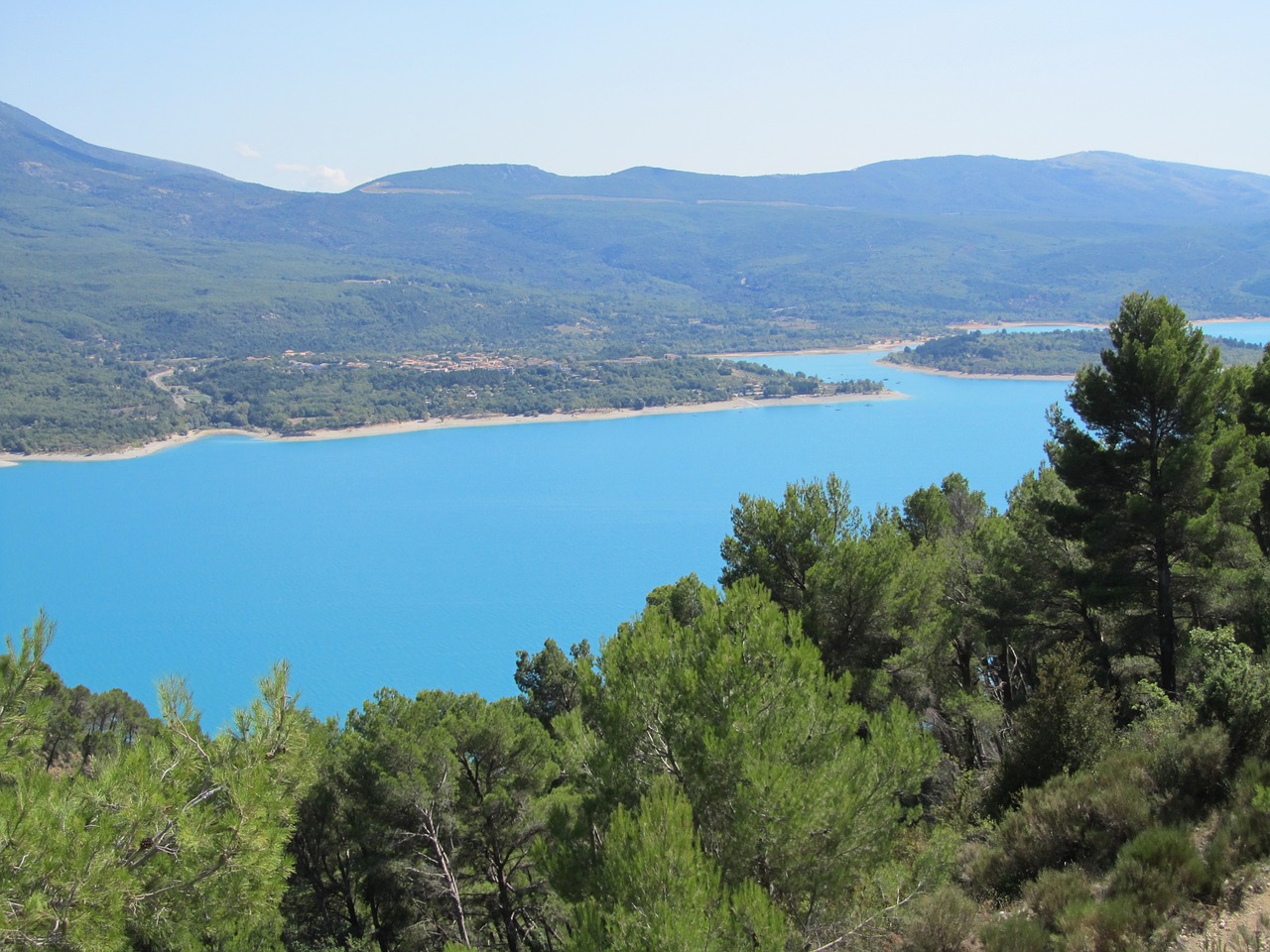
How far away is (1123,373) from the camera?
7148 mm

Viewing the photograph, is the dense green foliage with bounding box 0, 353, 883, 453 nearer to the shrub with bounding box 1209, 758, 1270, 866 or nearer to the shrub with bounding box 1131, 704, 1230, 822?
the shrub with bounding box 1131, 704, 1230, 822

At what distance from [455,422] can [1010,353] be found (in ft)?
153

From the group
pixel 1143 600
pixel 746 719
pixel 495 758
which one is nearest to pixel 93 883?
pixel 746 719

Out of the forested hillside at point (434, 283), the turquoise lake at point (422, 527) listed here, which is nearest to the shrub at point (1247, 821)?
the turquoise lake at point (422, 527)

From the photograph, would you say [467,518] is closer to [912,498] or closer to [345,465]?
[345,465]

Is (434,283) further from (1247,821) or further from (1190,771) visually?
(1247,821)

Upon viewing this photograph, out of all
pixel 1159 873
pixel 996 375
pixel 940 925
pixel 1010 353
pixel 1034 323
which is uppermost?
pixel 1034 323

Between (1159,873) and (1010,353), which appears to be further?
(1010,353)

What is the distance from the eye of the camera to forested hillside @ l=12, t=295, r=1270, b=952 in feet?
11.6

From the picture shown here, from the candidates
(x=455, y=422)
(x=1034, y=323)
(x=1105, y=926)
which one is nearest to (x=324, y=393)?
(x=455, y=422)

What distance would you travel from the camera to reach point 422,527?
41281 mm

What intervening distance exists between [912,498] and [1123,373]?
5.18 metres

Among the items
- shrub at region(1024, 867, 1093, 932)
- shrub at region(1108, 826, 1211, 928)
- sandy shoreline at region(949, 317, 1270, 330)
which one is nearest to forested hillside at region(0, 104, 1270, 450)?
sandy shoreline at region(949, 317, 1270, 330)

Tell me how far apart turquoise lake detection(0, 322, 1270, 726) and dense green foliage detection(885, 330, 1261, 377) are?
12.2m
